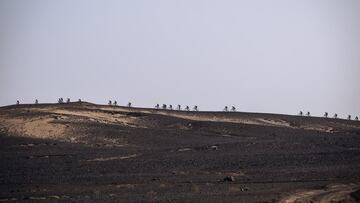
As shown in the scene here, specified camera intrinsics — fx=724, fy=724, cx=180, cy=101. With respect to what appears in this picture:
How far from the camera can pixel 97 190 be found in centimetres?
3161

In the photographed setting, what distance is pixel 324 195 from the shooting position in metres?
28.3

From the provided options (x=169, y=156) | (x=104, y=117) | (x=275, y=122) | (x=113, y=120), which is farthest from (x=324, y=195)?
(x=275, y=122)

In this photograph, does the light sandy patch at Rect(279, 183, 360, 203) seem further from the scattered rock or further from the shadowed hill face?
the shadowed hill face

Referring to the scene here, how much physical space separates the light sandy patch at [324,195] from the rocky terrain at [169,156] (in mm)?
41

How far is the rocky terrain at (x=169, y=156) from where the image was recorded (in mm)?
30625

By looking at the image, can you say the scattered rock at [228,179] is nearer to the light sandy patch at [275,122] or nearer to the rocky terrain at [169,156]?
the rocky terrain at [169,156]

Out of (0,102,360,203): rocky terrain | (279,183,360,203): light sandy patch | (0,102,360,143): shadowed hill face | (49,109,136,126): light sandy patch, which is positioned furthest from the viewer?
(49,109,136,126): light sandy patch

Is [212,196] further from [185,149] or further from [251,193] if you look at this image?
[185,149]

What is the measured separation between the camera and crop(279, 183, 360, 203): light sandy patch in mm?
26750

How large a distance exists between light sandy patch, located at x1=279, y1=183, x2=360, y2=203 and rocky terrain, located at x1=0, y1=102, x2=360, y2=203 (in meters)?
0.04

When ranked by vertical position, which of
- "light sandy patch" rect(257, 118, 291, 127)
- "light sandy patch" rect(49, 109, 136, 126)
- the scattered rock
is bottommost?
the scattered rock

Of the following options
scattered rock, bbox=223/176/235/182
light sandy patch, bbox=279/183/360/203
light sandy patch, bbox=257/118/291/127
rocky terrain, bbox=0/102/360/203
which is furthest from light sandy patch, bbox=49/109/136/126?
light sandy patch, bbox=279/183/360/203

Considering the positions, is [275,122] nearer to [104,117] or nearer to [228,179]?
[104,117]

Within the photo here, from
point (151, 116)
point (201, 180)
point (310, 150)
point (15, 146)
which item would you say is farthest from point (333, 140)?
point (201, 180)
